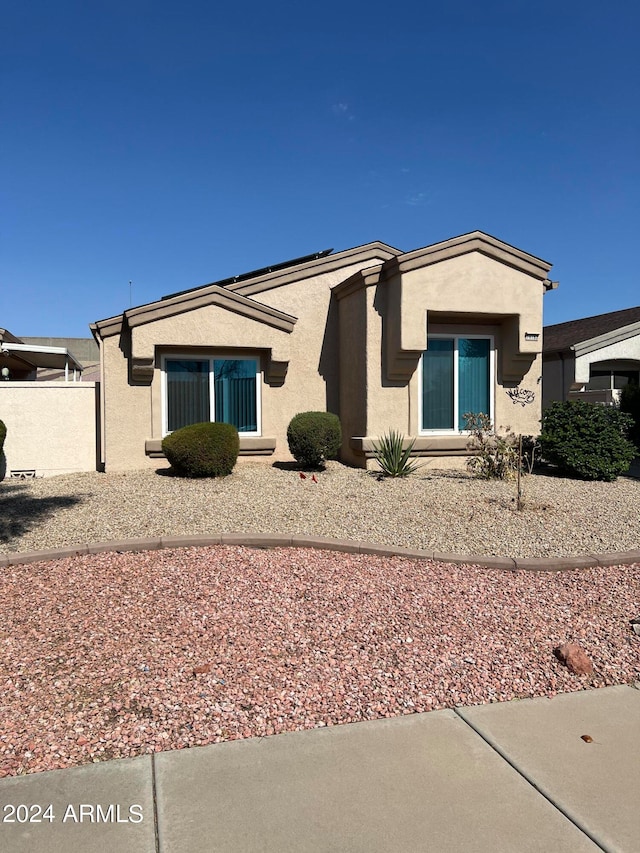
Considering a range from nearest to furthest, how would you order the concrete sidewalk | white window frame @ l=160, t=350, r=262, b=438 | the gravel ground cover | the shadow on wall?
the concrete sidewalk → the gravel ground cover → the shadow on wall → white window frame @ l=160, t=350, r=262, b=438

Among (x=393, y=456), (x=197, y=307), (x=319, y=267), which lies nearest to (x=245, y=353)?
(x=197, y=307)

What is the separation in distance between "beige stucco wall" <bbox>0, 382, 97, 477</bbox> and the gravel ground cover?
1.18 m

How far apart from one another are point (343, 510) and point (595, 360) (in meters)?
14.2

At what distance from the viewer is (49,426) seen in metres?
12.4

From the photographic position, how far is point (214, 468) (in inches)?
418

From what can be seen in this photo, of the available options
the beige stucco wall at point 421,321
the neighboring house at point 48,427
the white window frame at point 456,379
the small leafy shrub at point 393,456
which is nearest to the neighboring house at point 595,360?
the white window frame at point 456,379

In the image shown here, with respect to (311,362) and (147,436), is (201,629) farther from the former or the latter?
(311,362)

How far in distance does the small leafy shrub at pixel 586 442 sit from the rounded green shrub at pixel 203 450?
236 inches

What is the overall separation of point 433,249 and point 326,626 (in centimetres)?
894

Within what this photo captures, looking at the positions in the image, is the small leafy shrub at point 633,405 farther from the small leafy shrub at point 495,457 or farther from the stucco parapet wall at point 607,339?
the small leafy shrub at point 495,457

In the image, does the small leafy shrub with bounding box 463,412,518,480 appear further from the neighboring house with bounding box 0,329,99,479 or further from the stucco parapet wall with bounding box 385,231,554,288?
the neighboring house with bounding box 0,329,99,479

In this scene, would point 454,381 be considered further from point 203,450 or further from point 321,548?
→ point 321,548

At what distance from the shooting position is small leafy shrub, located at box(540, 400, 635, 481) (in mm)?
11141

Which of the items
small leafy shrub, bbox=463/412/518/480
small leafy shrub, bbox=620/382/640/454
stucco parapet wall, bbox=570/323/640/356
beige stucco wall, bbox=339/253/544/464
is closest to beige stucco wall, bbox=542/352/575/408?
stucco parapet wall, bbox=570/323/640/356
